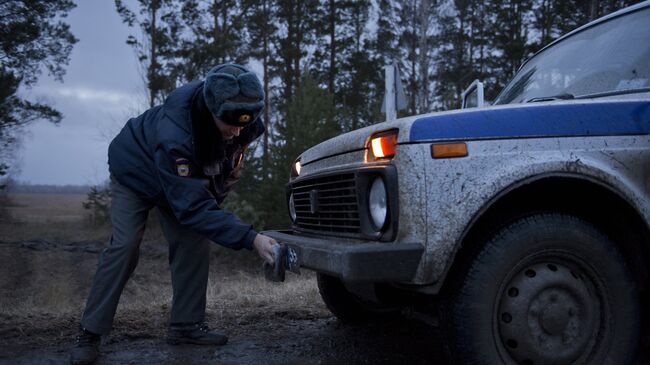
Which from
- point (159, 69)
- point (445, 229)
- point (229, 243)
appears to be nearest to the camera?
point (445, 229)

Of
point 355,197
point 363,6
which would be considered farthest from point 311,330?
point 363,6

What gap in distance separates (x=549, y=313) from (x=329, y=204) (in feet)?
3.93

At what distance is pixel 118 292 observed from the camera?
11.0 feet

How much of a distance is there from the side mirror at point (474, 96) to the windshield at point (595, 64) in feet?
0.58

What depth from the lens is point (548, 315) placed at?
2531mm

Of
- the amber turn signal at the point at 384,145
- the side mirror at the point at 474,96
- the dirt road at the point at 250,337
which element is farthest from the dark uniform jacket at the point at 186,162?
the side mirror at the point at 474,96

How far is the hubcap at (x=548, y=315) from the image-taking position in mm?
2504

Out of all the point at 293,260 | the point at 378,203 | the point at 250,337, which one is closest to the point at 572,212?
the point at 378,203

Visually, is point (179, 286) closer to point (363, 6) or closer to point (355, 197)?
point (355, 197)

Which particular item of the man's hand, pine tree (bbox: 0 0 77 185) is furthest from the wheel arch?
pine tree (bbox: 0 0 77 185)

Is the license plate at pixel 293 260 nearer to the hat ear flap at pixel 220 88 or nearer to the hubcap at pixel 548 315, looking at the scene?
the hat ear flap at pixel 220 88

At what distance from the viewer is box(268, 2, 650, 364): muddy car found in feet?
7.92

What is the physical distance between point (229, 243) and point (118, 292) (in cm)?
94

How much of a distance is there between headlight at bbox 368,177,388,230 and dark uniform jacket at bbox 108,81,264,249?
2.20 feet
